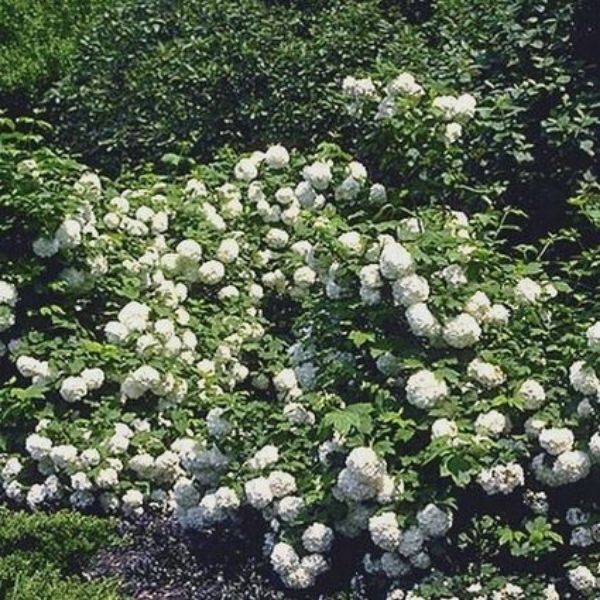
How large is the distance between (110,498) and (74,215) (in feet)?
→ 3.69

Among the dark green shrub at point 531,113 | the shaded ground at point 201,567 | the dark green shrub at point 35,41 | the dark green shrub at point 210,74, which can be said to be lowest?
the dark green shrub at point 35,41

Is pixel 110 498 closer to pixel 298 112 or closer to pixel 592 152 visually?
pixel 592 152

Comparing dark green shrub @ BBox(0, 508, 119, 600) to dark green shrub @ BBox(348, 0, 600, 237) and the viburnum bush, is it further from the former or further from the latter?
dark green shrub @ BBox(348, 0, 600, 237)

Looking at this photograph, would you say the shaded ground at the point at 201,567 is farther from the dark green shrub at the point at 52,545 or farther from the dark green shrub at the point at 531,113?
the dark green shrub at the point at 531,113

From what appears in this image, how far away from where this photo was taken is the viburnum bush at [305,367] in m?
4.32

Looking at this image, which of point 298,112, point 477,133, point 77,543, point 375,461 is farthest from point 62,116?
point 375,461

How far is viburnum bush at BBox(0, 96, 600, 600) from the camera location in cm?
432

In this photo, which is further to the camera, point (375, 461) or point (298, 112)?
point (298, 112)

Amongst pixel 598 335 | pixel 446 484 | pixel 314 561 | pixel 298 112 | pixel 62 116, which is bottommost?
pixel 62 116

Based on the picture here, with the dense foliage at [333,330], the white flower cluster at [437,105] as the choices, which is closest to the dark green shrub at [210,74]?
the dense foliage at [333,330]

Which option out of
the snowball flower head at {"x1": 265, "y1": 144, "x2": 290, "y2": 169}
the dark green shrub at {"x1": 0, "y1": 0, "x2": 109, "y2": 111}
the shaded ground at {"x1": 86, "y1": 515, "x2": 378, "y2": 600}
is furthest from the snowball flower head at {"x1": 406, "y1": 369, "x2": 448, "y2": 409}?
the dark green shrub at {"x1": 0, "y1": 0, "x2": 109, "y2": 111}

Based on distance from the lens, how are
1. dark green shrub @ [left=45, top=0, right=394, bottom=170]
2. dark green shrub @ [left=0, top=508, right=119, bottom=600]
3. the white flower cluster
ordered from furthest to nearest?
dark green shrub @ [left=45, top=0, right=394, bottom=170] → the white flower cluster → dark green shrub @ [left=0, top=508, right=119, bottom=600]

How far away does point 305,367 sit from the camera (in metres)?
4.93

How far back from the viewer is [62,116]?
8.58m
